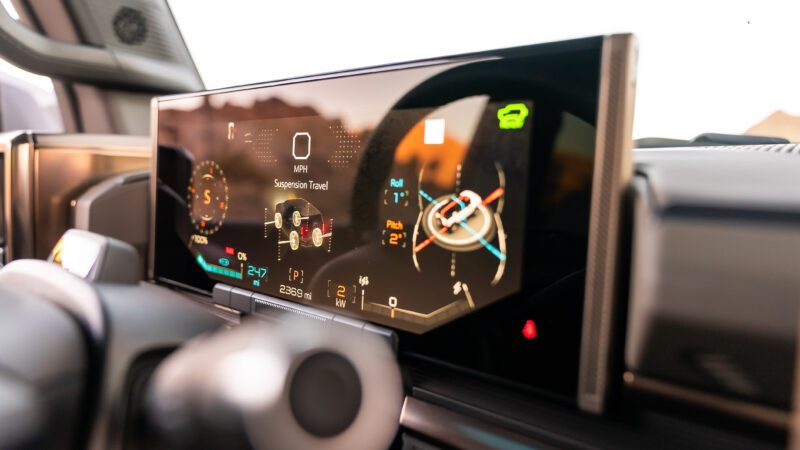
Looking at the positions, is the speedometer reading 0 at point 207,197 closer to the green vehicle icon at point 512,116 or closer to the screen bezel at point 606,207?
the green vehicle icon at point 512,116

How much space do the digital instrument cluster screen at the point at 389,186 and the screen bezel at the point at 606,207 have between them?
3 centimetres

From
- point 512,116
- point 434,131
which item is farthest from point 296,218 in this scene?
point 512,116

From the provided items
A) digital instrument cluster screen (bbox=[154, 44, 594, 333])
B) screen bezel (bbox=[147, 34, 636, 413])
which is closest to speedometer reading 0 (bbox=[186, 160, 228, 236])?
digital instrument cluster screen (bbox=[154, 44, 594, 333])

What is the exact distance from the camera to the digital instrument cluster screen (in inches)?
28.3

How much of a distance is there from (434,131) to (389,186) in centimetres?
12

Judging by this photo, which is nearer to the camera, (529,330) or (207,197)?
(529,330)

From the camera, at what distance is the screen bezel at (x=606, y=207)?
24.5 inches

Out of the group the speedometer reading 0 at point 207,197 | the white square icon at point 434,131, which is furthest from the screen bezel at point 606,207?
the speedometer reading 0 at point 207,197

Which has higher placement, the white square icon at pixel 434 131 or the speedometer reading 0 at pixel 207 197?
the white square icon at pixel 434 131

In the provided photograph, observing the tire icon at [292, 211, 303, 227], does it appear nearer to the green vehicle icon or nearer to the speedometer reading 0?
the speedometer reading 0

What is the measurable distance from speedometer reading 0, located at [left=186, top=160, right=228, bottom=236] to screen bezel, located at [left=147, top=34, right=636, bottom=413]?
83 centimetres

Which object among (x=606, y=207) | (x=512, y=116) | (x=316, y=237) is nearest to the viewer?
(x=606, y=207)

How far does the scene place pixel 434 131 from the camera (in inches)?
32.0

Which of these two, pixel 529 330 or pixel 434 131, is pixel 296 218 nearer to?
pixel 434 131
